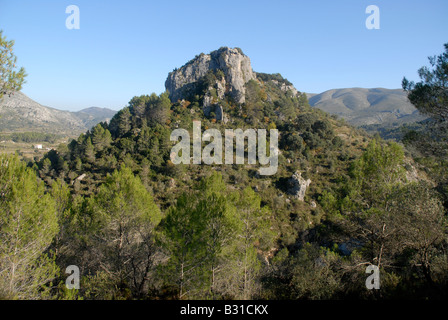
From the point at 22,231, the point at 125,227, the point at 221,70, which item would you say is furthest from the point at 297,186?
the point at 221,70

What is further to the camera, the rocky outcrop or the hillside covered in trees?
the rocky outcrop

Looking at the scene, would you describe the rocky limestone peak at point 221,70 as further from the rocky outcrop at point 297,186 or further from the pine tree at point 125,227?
the pine tree at point 125,227

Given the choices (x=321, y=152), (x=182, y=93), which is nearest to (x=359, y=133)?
(x=321, y=152)

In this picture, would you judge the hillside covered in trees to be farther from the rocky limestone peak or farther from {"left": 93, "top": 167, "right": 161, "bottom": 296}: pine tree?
the rocky limestone peak

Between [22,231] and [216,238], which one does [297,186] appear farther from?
[22,231]

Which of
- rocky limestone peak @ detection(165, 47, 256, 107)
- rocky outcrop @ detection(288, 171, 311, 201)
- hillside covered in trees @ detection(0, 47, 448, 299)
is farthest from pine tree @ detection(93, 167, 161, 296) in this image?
rocky limestone peak @ detection(165, 47, 256, 107)

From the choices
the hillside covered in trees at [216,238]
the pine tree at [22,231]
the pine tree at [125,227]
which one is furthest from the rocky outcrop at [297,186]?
the pine tree at [22,231]
